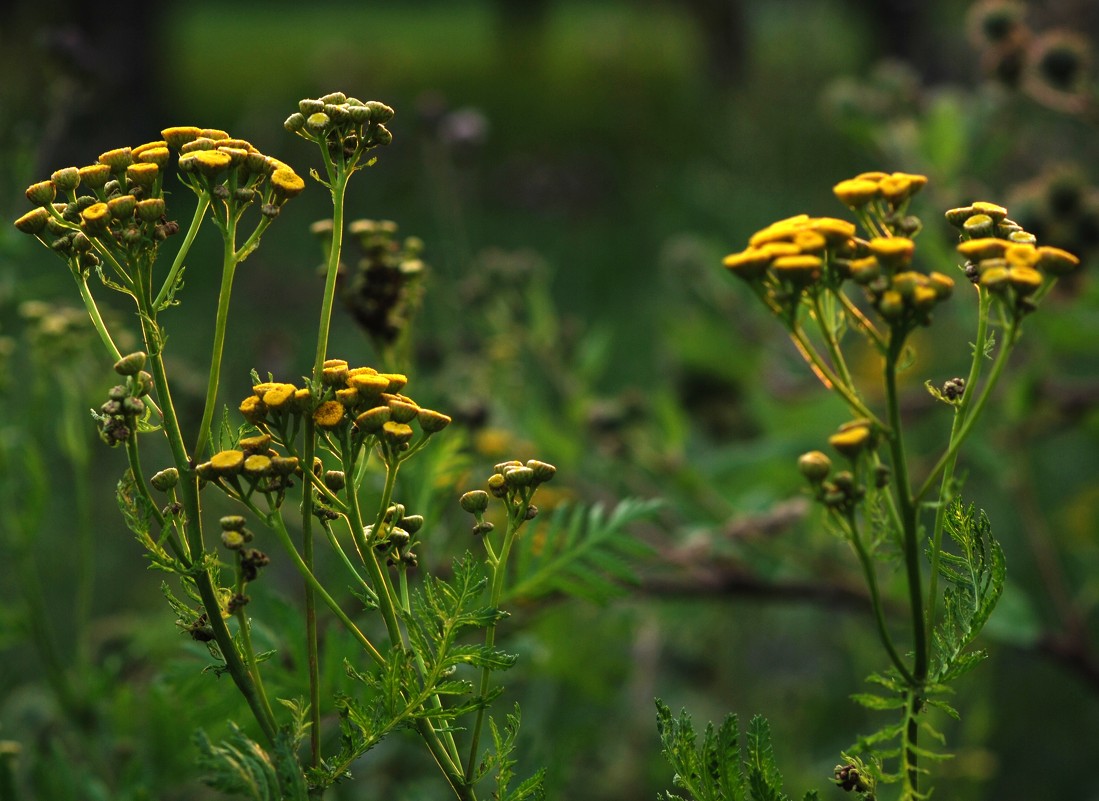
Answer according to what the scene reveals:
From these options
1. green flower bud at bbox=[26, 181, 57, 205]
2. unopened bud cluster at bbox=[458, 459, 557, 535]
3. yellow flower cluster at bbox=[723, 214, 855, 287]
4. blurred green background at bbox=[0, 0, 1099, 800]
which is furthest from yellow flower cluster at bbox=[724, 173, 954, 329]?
blurred green background at bbox=[0, 0, 1099, 800]

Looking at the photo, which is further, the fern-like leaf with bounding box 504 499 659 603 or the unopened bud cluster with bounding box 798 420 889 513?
the fern-like leaf with bounding box 504 499 659 603

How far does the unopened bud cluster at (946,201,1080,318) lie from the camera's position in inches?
30.9

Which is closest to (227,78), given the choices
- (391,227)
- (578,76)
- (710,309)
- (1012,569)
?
(578,76)

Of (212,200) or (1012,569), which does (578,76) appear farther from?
(212,200)

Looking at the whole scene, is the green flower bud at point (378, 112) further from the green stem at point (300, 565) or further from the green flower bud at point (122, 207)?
the green stem at point (300, 565)

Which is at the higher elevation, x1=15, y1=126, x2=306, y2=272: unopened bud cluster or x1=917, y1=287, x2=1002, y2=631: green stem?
x1=15, y1=126, x2=306, y2=272: unopened bud cluster

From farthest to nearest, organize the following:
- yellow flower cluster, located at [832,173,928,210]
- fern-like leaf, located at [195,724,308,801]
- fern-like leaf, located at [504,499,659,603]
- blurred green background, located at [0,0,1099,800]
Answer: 1. blurred green background, located at [0,0,1099,800]
2. fern-like leaf, located at [504,499,659,603]
3. yellow flower cluster, located at [832,173,928,210]
4. fern-like leaf, located at [195,724,308,801]

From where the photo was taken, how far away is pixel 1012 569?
3506 mm

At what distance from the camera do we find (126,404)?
81 cm

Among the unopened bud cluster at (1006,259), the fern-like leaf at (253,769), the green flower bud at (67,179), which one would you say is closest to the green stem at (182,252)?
the green flower bud at (67,179)

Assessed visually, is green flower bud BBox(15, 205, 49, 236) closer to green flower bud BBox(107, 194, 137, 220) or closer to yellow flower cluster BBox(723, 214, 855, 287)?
green flower bud BBox(107, 194, 137, 220)

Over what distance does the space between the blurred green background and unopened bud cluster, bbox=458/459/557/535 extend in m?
0.46

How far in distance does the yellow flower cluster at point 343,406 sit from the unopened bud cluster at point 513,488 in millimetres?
79

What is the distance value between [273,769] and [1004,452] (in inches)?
79.8
